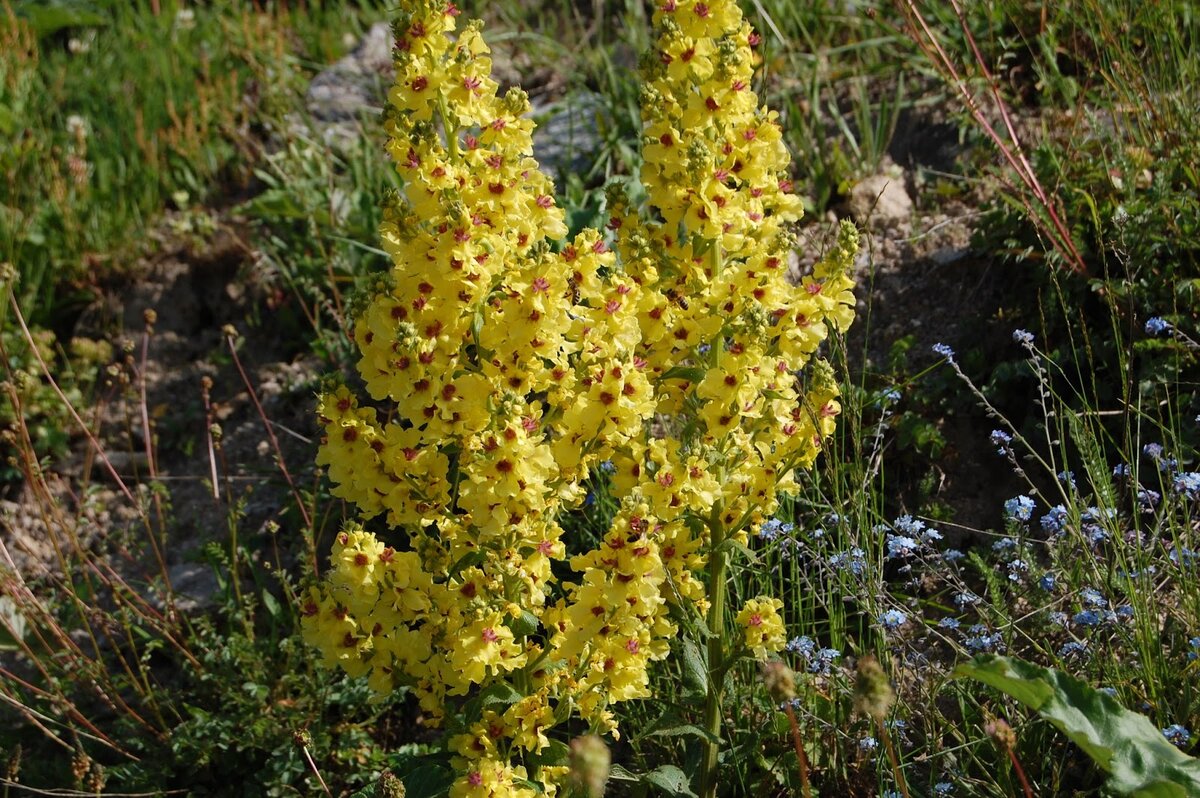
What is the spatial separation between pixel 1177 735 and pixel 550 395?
1323mm

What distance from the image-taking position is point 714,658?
2.39m

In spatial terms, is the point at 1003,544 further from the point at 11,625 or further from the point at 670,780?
the point at 11,625

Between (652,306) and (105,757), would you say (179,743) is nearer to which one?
(105,757)

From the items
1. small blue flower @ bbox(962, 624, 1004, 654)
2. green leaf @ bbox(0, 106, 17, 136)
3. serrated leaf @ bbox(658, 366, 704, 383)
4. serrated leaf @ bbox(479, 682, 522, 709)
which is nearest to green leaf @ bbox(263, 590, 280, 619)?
serrated leaf @ bbox(479, 682, 522, 709)

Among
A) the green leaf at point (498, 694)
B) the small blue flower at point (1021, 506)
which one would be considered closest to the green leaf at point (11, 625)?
the green leaf at point (498, 694)

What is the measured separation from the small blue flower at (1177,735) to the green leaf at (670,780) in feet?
2.88

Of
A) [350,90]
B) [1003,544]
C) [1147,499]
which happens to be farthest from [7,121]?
[1147,499]

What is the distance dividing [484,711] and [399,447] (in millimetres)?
516

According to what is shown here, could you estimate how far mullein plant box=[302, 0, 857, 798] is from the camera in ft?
6.90

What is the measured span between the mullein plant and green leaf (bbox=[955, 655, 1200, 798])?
47 cm

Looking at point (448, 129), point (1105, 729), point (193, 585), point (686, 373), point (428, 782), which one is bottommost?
point (193, 585)

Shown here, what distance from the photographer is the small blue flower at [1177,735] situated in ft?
7.28

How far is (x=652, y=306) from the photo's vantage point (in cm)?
224

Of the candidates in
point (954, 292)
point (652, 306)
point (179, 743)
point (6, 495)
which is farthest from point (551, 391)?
point (6, 495)
